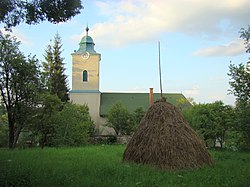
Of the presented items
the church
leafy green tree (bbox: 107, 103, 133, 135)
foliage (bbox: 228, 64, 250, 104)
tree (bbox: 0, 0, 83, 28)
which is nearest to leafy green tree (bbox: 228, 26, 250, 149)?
foliage (bbox: 228, 64, 250, 104)

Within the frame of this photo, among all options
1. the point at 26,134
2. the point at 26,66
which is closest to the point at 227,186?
the point at 26,66

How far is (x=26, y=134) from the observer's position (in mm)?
36156

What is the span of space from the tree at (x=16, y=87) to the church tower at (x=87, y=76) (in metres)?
23.3

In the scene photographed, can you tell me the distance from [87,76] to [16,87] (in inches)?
961

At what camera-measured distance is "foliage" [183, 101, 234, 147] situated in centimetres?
3338

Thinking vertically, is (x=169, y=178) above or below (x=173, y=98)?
below

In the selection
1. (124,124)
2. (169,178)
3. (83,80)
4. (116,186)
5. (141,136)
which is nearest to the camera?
(116,186)

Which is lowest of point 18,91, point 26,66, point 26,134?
point 26,134

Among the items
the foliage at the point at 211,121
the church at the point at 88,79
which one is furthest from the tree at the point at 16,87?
the church at the point at 88,79

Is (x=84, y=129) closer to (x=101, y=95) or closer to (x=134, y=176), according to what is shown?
(x=134, y=176)

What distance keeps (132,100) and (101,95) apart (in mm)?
5281

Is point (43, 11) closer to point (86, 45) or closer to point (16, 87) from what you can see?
point (16, 87)

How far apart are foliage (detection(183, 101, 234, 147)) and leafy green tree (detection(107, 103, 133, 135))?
40.3 feet

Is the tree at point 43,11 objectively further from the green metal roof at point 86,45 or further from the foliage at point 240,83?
the green metal roof at point 86,45
